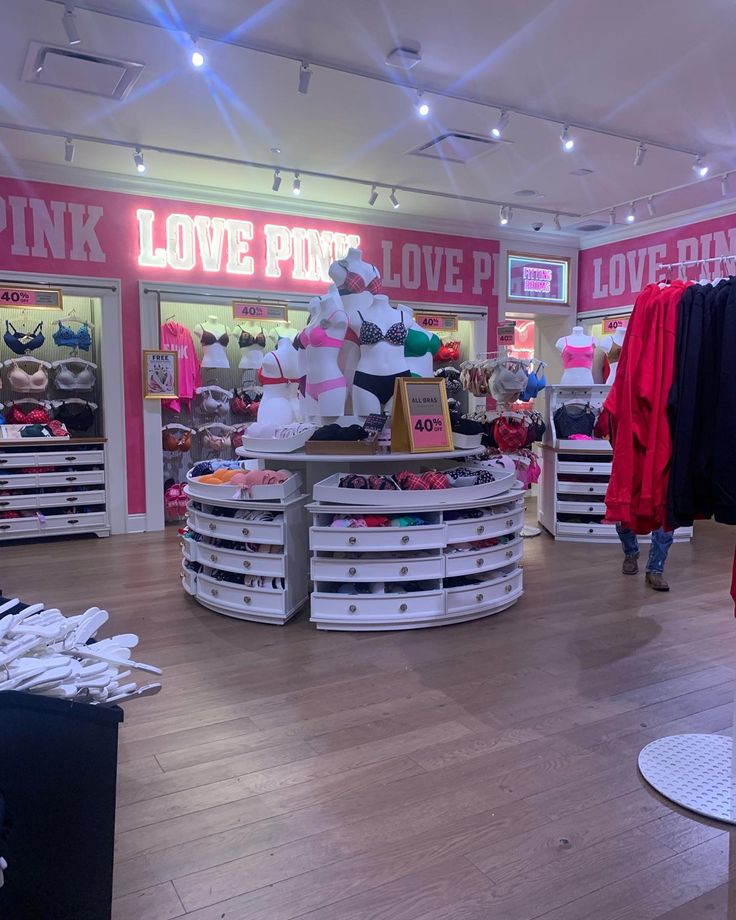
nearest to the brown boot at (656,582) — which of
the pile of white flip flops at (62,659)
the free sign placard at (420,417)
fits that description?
the free sign placard at (420,417)

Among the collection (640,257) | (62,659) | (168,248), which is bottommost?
(62,659)

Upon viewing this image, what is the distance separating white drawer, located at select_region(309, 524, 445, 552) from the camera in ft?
12.7

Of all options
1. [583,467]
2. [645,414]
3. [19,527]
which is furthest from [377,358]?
[19,527]

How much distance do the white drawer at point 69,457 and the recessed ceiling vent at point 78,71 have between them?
3209 mm

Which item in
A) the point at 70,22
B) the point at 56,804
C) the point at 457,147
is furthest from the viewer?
the point at 457,147

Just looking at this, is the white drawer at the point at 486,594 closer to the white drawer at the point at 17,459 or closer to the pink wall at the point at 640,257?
the white drawer at the point at 17,459

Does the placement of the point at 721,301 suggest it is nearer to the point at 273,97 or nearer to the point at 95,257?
the point at 273,97

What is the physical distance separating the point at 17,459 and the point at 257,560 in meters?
3.51

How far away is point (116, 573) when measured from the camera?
5.38 meters

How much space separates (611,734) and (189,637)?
2283 millimetres

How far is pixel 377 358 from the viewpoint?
4.44 m

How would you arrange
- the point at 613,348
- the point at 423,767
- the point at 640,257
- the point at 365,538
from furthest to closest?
1. the point at 640,257
2. the point at 613,348
3. the point at 365,538
4. the point at 423,767

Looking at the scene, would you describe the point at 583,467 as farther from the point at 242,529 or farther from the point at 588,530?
the point at 242,529

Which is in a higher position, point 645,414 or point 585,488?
point 645,414
